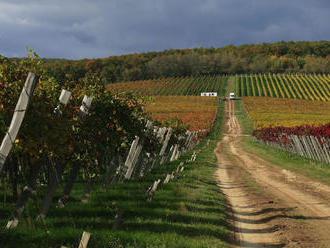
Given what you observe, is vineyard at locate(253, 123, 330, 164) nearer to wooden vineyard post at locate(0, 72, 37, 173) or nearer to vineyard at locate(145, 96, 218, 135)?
vineyard at locate(145, 96, 218, 135)

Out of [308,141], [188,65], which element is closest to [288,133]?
[308,141]

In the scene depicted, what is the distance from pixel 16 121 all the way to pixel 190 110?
70.7 meters

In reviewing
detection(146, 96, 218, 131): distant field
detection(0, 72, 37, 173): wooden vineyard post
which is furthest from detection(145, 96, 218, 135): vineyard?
detection(0, 72, 37, 173): wooden vineyard post

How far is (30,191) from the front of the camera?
17.7ft

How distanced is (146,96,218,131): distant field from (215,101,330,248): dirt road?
36.6 metres

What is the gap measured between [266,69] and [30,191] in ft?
558

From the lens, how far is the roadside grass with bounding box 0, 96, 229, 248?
4707 millimetres

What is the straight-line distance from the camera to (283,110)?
7756 centimetres

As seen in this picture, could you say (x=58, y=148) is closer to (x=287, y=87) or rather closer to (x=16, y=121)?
(x=16, y=121)

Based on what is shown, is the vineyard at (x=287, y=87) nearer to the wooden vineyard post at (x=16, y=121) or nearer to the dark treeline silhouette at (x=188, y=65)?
the dark treeline silhouette at (x=188, y=65)

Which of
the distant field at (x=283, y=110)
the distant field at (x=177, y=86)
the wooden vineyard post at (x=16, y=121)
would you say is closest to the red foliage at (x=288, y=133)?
the distant field at (x=283, y=110)

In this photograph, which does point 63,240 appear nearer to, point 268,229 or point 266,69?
point 268,229

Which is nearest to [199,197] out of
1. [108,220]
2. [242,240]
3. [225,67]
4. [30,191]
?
[242,240]

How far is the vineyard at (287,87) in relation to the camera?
10287cm
